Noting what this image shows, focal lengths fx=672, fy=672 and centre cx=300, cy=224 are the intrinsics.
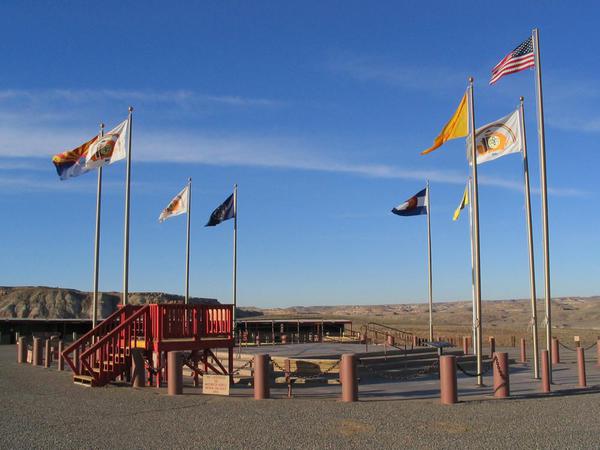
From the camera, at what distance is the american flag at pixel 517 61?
59.9 ft

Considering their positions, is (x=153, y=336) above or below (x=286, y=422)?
above

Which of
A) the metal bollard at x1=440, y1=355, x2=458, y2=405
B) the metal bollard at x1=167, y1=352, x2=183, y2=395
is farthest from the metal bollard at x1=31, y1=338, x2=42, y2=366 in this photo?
the metal bollard at x1=440, y1=355, x2=458, y2=405

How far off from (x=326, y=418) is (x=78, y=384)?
9128 mm

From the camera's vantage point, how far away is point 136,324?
18719 mm

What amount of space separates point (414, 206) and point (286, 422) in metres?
19.2

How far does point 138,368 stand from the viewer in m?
18.0

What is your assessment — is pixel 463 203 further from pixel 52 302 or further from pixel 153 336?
pixel 52 302

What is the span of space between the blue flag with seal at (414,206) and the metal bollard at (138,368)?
15.0m

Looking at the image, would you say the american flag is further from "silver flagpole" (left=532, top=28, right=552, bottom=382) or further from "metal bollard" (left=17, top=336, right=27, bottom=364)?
"metal bollard" (left=17, top=336, right=27, bottom=364)

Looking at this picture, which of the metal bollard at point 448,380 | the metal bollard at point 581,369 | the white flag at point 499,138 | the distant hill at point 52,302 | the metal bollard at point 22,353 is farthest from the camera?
the distant hill at point 52,302

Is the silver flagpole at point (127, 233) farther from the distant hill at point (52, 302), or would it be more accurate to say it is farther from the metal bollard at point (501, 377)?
the distant hill at point (52, 302)

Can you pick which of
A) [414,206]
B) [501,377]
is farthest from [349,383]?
[414,206]

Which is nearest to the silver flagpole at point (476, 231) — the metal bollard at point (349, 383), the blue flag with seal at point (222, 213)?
the metal bollard at point (349, 383)

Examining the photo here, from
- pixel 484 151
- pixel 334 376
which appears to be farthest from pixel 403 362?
pixel 484 151
